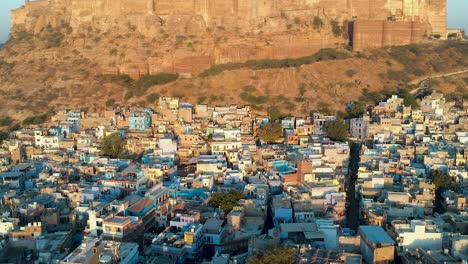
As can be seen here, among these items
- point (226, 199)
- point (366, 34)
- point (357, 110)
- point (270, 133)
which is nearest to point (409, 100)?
point (357, 110)

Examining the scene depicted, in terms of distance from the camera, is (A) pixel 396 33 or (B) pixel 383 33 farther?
(A) pixel 396 33

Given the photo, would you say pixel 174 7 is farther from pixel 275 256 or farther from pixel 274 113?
pixel 275 256

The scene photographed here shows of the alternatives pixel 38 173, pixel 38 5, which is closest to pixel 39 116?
pixel 38 173

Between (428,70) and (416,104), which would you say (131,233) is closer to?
(416,104)

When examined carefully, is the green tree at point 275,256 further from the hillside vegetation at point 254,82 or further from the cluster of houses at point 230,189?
the hillside vegetation at point 254,82

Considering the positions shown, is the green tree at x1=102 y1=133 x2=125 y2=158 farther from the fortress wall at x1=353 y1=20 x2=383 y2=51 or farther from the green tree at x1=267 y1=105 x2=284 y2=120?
the fortress wall at x1=353 y1=20 x2=383 y2=51

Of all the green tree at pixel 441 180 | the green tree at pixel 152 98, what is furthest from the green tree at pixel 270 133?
the green tree at pixel 152 98
